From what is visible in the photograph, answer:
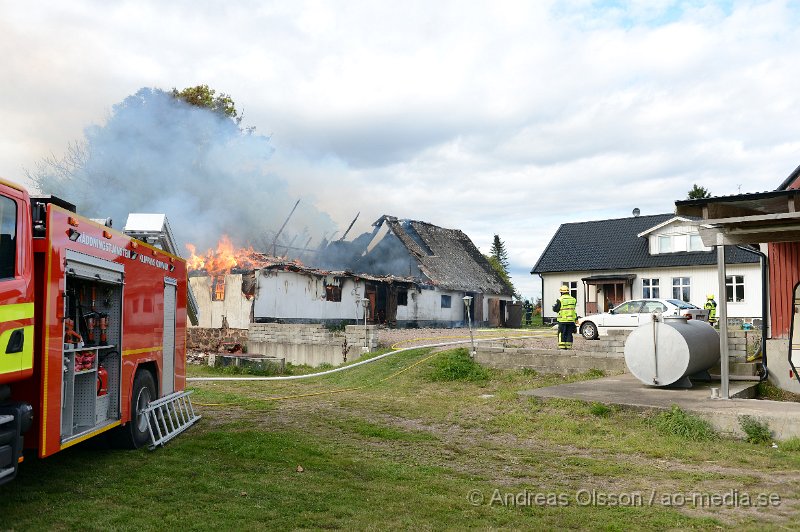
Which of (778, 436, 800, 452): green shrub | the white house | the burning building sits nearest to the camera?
(778, 436, 800, 452): green shrub

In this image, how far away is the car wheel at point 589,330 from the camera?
22984 millimetres

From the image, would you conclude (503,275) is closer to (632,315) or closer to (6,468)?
(632,315)

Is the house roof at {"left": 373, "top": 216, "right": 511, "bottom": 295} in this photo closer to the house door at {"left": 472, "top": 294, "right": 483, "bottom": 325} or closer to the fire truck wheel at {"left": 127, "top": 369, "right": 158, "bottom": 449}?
the house door at {"left": 472, "top": 294, "right": 483, "bottom": 325}

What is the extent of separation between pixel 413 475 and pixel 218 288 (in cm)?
2132

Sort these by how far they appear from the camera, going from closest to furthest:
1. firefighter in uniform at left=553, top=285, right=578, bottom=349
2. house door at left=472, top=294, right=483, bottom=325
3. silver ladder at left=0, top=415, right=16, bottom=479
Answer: silver ladder at left=0, top=415, right=16, bottom=479
firefighter in uniform at left=553, top=285, right=578, bottom=349
house door at left=472, top=294, right=483, bottom=325

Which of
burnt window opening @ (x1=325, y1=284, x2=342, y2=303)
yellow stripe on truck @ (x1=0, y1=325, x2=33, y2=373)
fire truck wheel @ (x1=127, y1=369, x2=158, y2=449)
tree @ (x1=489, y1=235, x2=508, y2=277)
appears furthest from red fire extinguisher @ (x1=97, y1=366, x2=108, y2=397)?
tree @ (x1=489, y1=235, x2=508, y2=277)

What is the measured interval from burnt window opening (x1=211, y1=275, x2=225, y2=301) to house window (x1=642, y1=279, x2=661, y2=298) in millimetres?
23611

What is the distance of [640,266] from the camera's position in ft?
124

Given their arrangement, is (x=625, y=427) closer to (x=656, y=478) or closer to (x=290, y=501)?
(x=656, y=478)

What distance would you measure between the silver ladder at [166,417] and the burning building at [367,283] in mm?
13146

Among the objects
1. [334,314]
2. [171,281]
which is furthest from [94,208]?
[171,281]

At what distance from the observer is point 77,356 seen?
274 inches

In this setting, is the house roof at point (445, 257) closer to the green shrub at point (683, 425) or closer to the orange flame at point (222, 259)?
the orange flame at point (222, 259)

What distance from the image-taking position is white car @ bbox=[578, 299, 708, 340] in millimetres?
22172
